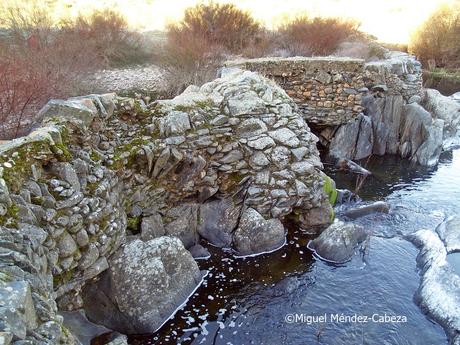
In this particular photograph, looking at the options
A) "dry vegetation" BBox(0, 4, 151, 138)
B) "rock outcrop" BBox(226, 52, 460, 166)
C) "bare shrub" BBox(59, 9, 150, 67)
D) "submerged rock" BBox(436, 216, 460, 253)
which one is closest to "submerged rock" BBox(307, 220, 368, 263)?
"submerged rock" BBox(436, 216, 460, 253)

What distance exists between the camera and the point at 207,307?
6461 millimetres

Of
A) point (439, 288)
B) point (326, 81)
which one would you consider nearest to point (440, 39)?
point (326, 81)

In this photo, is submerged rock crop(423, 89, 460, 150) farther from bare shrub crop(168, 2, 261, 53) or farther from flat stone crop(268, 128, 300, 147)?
Answer: flat stone crop(268, 128, 300, 147)

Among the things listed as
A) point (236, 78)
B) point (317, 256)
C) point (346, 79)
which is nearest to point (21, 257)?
point (317, 256)

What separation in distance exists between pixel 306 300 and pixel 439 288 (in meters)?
2.26

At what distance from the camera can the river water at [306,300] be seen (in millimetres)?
5996

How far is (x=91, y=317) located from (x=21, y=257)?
8.41 ft

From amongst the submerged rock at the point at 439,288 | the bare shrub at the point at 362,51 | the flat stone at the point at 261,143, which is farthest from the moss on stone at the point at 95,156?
the bare shrub at the point at 362,51

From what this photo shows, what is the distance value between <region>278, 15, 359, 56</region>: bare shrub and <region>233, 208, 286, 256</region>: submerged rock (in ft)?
41.5

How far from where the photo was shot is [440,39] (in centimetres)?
2720

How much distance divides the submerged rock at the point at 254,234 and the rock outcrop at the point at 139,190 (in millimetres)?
22

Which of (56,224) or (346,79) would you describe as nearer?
(56,224)

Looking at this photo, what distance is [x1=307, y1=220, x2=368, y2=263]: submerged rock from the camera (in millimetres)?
7871

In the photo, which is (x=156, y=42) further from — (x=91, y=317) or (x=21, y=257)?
(x=21, y=257)
